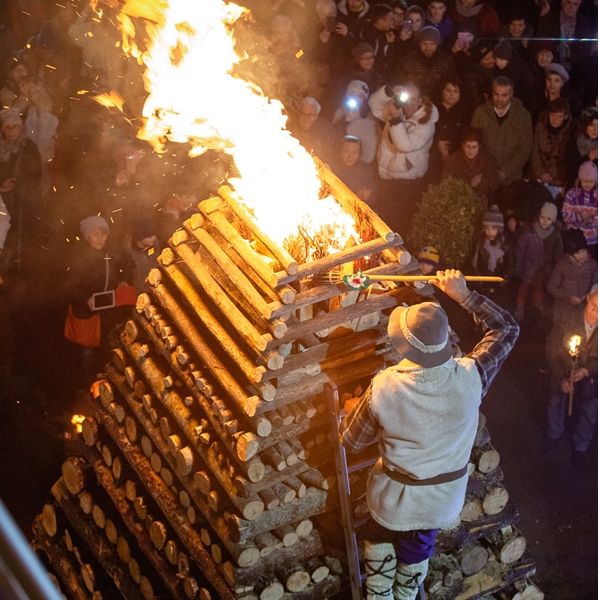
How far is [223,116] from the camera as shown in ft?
24.0

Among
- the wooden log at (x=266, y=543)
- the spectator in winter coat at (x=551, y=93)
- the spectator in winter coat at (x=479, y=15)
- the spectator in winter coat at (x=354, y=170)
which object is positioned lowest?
the wooden log at (x=266, y=543)

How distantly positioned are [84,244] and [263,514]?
4.59 m

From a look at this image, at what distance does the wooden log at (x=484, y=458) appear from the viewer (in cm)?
679

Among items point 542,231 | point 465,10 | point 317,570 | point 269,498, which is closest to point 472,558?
point 317,570

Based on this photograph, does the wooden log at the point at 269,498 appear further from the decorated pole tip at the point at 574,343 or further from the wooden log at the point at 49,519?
the decorated pole tip at the point at 574,343

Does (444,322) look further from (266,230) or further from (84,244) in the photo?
(84,244)

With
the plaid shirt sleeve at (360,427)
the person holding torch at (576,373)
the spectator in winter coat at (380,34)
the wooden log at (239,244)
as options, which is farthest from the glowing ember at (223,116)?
the spectator in winter coat at (380,34)

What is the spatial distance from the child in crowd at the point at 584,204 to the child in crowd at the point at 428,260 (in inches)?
87.4

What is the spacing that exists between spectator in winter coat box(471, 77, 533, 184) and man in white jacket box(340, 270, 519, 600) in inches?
219

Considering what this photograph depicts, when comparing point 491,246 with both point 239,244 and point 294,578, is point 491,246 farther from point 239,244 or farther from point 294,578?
point 294,578

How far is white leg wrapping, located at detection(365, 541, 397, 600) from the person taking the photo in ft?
20.0

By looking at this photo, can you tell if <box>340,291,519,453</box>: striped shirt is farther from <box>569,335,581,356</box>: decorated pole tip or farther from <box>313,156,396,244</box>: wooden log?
<box>569,335,581,356</box>: decorated pole tip

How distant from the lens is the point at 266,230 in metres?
6.68

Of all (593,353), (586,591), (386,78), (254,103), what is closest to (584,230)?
(593,353)
